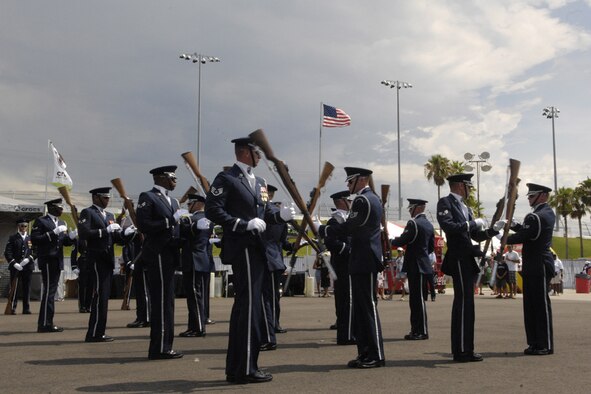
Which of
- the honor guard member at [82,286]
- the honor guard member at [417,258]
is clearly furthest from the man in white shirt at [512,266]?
the honor guard member at [82,286]

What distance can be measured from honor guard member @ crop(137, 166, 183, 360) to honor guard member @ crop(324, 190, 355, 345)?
237 cm

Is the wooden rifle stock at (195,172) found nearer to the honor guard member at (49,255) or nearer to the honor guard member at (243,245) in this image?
the honor guard member at (243,245)

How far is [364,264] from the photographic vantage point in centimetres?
746

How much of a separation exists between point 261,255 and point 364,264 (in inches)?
59.0

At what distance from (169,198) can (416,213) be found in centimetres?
492

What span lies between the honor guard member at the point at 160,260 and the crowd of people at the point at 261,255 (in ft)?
0.04

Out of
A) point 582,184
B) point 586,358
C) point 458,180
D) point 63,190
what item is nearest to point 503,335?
point 586,358

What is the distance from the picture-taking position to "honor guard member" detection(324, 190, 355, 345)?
31.2 feet

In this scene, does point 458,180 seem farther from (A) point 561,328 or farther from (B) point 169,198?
(A) point 561,328

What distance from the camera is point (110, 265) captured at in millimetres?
9867

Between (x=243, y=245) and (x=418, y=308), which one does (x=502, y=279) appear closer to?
(x=418, y=308)

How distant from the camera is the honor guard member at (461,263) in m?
7.73

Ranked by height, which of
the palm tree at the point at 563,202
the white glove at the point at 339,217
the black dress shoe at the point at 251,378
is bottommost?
the black dress shoe at the point at 251,378

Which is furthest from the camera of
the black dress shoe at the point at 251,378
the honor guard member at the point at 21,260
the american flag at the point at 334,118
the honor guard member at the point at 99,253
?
the american flag at the point at 334,118
